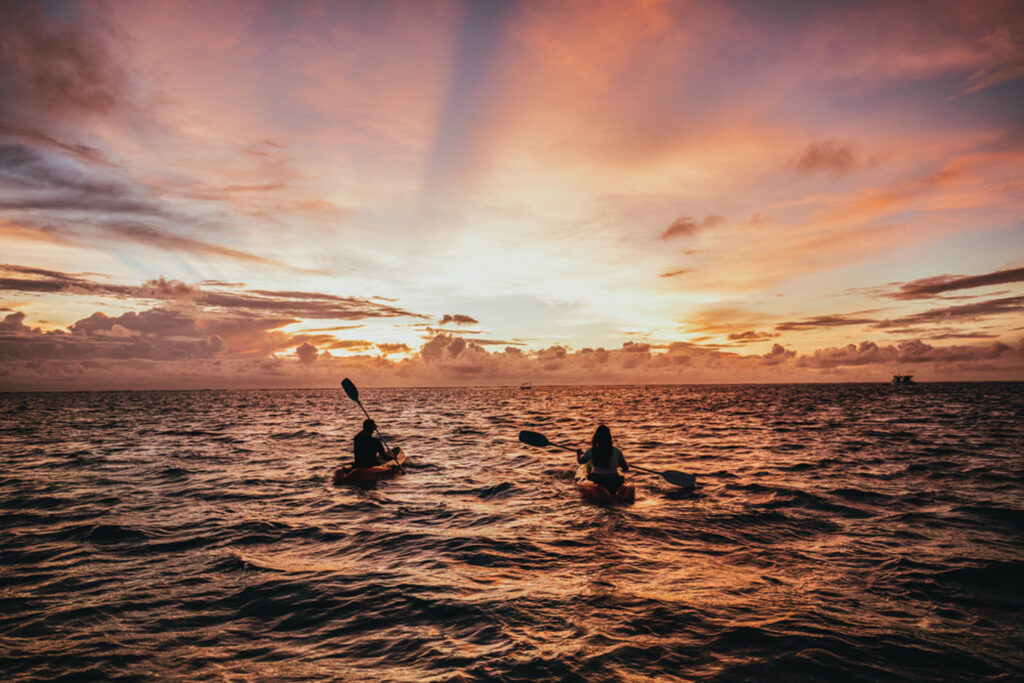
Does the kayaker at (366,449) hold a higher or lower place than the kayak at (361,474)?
higher

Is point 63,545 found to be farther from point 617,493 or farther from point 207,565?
point 617,493

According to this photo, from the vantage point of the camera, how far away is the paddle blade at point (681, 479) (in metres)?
14.0

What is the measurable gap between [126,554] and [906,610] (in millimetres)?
13486

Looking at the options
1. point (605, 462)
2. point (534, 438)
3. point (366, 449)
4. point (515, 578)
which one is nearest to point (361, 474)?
point (366, 449)

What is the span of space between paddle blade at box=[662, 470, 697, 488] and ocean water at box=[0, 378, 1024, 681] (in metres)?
0.39

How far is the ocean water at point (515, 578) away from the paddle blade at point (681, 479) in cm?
39

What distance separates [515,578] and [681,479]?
7.78m

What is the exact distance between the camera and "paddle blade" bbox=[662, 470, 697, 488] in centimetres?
1402

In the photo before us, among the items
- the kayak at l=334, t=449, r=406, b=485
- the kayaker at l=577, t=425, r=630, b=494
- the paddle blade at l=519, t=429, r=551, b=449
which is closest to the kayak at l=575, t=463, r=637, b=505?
the kayaker at l=577, t=425, r=630, b=494

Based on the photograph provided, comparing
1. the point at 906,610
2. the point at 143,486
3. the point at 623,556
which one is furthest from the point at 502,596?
the point at 143,486

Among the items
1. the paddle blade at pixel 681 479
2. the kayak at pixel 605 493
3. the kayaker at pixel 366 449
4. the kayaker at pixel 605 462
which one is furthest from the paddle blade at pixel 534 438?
the kayaker at pixel 366 449

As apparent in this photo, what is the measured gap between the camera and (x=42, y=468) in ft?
64.8

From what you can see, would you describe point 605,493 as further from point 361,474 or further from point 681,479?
point 361,474

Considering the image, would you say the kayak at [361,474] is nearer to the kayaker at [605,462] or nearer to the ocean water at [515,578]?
the ocean water at [515,578]
